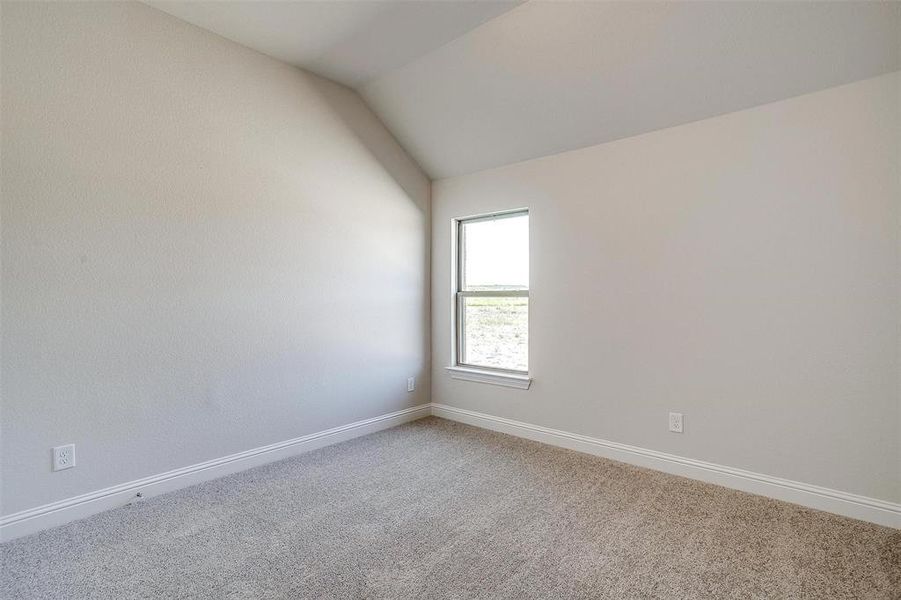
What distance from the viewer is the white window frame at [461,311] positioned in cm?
367

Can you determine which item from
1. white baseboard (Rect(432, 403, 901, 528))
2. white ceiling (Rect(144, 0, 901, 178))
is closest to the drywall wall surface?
white ceiling (Rect(144, 0, 901, 178))

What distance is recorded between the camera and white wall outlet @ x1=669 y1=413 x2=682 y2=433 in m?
2.80

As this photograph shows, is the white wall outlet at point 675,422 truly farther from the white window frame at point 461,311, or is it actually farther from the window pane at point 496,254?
the window pane at point 496,254

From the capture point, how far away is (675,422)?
282 cm

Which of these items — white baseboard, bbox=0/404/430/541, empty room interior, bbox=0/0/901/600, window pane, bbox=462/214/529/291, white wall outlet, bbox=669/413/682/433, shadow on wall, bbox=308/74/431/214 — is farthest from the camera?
window pane, bbox=462/214/529/291

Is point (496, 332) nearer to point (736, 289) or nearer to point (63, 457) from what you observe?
point (736, 289)

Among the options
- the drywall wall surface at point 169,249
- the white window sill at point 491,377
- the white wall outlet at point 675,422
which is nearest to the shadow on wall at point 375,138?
the drywall wall surface at point 169,249

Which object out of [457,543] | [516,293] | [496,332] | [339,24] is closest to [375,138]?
[339,24]

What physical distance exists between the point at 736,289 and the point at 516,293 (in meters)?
1.55

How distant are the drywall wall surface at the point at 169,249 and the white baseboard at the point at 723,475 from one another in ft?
4.41

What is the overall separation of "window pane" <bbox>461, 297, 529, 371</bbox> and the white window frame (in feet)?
0.12

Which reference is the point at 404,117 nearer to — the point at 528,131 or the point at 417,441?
the point at 528,131

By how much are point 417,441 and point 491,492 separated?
103 centimetres

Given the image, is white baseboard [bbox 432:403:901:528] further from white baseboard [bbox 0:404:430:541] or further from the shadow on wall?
the shadow on wall
